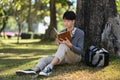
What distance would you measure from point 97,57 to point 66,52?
78cm

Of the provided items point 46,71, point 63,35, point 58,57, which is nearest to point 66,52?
point 58,57

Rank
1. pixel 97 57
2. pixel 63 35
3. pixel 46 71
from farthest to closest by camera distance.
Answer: pixel 97 57, pixel 63 35, pixel 46 71

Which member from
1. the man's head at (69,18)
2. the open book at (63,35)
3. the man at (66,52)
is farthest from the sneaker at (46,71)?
the man's head at (69,18)

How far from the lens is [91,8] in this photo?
10.7 metres

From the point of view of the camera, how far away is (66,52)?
910cm

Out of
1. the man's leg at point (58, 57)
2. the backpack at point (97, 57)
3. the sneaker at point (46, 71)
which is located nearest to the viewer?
the sneaker at point (46, 71)

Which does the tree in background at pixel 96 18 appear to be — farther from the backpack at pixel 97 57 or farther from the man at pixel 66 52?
the man at pixel 66 52

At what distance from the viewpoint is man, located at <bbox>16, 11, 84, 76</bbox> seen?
8.91 metres

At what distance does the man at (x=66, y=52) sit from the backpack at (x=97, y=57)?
245mm

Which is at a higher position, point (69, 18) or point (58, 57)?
point (69, 18)

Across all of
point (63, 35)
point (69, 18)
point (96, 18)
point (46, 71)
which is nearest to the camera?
point (46, 71)

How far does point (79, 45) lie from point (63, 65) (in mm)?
797

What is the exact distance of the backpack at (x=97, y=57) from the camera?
938cm

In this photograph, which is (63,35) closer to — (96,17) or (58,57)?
(58,57)
